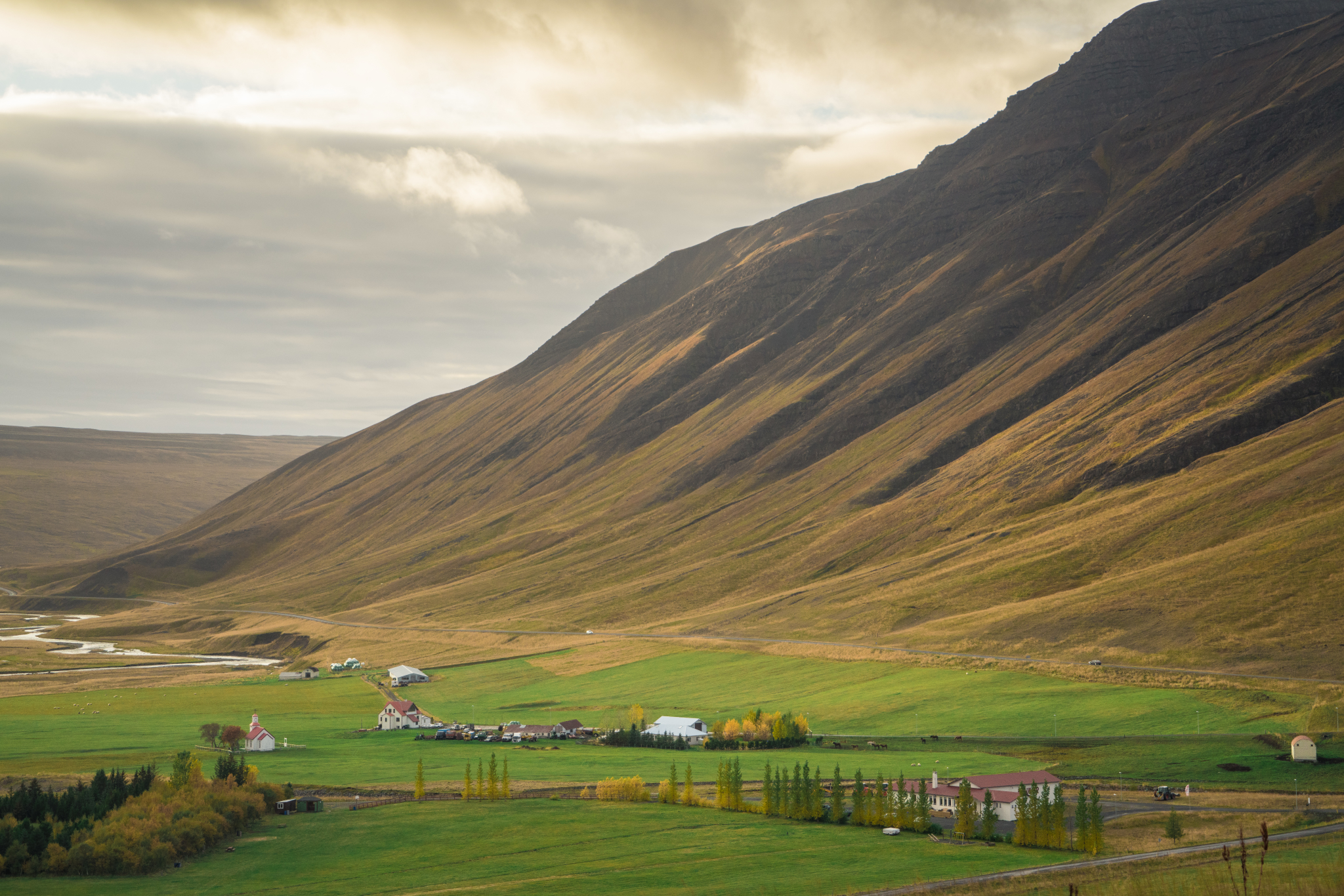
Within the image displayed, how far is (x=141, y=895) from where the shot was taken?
6028 centimetres

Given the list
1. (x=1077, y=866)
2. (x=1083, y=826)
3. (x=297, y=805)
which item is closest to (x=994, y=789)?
(x=1083, y=826)

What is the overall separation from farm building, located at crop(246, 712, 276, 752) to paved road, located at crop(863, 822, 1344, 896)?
7512 cm

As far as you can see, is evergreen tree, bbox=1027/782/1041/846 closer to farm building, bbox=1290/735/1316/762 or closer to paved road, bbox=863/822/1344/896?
paved road, bbox=863/822/1344/896

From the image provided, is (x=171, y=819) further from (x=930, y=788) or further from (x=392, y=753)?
(x=930, y=788)

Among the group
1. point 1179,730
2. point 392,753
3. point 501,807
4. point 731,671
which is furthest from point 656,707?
point 1179,730

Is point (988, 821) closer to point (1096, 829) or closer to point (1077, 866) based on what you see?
point (1096, 829)

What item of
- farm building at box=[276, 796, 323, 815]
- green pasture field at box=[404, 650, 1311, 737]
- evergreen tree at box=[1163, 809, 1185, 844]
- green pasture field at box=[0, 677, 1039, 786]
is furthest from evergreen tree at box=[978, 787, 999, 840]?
farm building at box=[276, 796, 323, 815]

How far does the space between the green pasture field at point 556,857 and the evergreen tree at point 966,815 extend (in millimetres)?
2224

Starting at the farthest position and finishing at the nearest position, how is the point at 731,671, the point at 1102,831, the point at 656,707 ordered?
the point at 731,671 → the point at 656,707 → the point at 1102,831

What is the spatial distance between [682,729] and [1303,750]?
191 feet

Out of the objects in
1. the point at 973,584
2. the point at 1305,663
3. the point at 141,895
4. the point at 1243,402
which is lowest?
the point at 141,895

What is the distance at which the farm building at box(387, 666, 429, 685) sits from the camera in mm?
163875

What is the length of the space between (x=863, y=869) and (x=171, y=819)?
4756cm

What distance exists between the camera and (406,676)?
16500 cm
